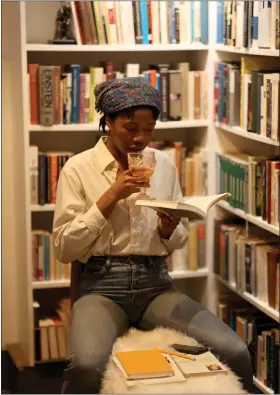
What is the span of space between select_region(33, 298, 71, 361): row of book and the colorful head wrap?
1.46 meters

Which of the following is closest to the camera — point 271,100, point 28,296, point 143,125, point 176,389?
point 176,389

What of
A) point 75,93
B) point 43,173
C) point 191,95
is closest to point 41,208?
point 43,173

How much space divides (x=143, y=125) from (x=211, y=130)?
1245 mm

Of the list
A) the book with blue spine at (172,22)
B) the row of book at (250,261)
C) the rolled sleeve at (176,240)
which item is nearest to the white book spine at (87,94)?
the book with blue spine at (172,22)

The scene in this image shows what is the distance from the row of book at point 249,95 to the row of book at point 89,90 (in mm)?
115

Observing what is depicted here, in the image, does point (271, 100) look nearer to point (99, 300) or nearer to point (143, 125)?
point (143, 125)

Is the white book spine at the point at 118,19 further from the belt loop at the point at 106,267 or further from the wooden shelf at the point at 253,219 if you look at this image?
the belt loop at the point at 106,267

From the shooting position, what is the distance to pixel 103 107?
2.49 metres

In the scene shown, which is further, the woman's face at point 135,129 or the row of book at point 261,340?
the row of book at point 261,340

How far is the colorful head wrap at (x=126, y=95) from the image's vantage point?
7.91ft

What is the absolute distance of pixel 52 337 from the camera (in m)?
3.62

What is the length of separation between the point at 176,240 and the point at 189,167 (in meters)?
1.11

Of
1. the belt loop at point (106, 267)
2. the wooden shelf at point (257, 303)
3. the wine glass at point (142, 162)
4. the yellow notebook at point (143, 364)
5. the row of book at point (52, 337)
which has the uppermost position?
the wine glass at point (142, 162)

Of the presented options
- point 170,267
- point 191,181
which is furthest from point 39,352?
point 191,181
